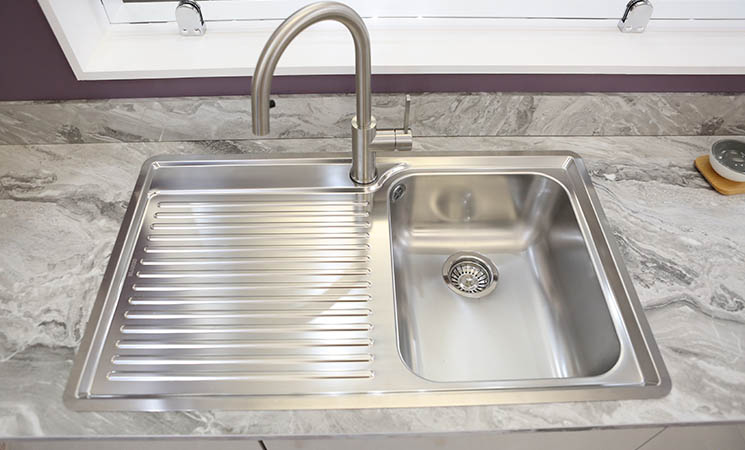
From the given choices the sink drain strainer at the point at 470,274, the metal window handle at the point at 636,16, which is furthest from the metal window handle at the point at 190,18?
the metal window handle at the point at 636,16

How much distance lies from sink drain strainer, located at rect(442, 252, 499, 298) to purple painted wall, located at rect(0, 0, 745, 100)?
0.37m

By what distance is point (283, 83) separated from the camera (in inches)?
44.1

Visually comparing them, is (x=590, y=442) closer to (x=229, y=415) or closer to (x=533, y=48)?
(x=229, y=415)

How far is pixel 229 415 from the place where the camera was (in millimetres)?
748

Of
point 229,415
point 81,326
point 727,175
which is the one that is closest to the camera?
point 229,415

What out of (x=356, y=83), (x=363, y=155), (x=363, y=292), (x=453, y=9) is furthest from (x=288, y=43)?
(x=453, y=9)

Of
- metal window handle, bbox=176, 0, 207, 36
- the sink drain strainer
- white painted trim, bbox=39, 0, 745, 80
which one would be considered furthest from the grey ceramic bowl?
metal window handle, bbox=176, 0, 207, 36

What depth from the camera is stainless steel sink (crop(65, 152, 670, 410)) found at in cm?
79

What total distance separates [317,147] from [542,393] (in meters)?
0.69

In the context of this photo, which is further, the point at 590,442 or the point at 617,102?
the point at 617,102

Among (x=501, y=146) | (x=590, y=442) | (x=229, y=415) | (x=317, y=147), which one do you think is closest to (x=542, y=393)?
(x=590, y=442)

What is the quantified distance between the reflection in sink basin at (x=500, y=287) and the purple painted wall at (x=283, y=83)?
8.0 inches

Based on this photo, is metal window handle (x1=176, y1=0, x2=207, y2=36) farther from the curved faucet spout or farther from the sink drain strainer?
the sink drain strainer

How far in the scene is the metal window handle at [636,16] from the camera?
1166 millimetres
